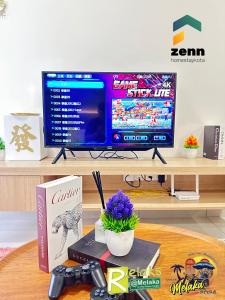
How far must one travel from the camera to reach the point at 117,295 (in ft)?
1.62

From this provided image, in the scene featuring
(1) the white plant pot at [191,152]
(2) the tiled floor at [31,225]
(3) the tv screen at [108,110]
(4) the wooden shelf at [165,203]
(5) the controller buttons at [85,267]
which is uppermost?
(3) the tv screen at [108,110]

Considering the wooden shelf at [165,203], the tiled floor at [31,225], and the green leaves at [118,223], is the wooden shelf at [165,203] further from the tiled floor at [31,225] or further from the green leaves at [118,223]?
the green leaves at [118,223]

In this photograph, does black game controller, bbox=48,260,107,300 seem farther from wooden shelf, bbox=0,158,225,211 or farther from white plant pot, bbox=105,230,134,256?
wooden shelf, bbox=0,158,225,211

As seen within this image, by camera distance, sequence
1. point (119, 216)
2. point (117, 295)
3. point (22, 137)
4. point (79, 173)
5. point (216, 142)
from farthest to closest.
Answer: point (216, 142)
point (22, 137)
point (79, 173)
point (119, 216)
point (117, 295)

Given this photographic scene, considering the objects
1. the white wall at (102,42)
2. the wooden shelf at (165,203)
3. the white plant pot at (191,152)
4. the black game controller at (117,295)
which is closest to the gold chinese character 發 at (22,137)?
the white wall at (102,42)

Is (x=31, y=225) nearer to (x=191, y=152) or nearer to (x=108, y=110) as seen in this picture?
(x=108, y=110)

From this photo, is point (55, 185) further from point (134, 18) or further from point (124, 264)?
point (134, 18)

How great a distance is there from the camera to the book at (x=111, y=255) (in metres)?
0.62

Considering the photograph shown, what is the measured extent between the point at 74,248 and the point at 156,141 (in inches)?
46.9

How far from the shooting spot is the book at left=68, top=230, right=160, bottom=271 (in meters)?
0.62

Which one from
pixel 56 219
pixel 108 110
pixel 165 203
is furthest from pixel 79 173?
pixel 56 219

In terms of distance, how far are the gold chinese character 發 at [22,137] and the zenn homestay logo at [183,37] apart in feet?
4.14

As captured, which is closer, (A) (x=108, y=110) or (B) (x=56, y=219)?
(B) (x=56, y=219)

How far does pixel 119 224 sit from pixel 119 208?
0.04m
